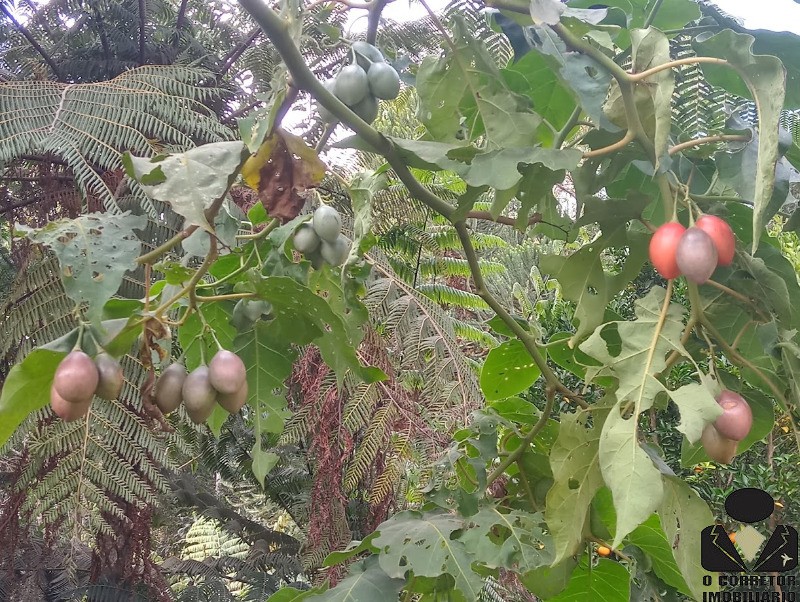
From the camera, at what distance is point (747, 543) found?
0.43 metres

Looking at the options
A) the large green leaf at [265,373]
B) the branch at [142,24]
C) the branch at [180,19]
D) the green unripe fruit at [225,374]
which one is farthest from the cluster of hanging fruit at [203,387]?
the branch at [180,19]

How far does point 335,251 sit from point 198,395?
12 cm

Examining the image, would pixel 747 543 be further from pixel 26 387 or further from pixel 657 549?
pixel 26 387

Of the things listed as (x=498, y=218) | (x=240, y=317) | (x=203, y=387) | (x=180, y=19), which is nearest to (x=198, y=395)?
(x=203, y=387)

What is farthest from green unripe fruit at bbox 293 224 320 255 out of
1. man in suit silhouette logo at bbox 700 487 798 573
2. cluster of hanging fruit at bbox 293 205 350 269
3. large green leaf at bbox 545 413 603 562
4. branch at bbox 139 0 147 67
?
branch at bbox 139 0 147 67

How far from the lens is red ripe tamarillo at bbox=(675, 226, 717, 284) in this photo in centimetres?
31

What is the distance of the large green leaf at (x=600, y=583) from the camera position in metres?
0.58

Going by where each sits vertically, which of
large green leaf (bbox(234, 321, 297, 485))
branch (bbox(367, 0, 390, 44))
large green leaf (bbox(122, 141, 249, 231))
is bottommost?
large green leaf (bbox(234, 321, 297, 485))

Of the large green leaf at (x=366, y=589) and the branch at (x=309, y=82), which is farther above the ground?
the branch at (x=309, y=82)

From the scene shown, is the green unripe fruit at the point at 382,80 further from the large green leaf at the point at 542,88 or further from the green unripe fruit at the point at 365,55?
the large green leaf at the point at 542,88

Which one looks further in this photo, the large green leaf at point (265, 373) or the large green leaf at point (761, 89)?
the large green leaf at point (265, 373)

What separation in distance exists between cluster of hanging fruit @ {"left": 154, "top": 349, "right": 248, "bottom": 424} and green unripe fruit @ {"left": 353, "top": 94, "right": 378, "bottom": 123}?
0.52ft

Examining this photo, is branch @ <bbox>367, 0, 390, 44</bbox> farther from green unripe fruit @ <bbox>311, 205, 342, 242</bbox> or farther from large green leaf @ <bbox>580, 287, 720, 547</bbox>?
large green leaf @ <bbox>580, 287, 720, 547</bbox>

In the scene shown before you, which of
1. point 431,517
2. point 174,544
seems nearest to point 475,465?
point 431,517
